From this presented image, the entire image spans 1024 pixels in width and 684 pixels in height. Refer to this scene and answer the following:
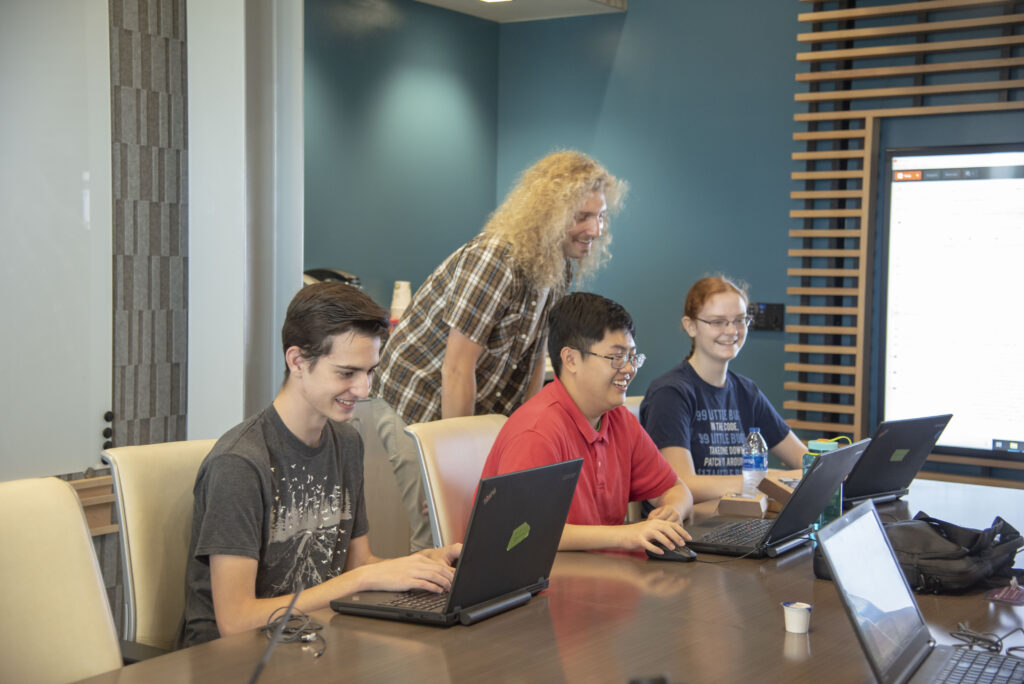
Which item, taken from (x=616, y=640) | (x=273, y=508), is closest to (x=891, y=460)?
(x=616, y=640)

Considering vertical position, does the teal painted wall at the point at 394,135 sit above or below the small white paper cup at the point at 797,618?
above

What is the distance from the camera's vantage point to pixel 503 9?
5.45 metres

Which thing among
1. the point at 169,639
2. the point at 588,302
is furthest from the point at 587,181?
the point at 169,639

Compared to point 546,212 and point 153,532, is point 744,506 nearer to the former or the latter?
point 546,212

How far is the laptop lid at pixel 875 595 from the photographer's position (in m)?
1.44

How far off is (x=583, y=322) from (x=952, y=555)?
933 mm

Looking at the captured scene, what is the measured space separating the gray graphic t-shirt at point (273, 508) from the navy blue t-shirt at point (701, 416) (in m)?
1.12

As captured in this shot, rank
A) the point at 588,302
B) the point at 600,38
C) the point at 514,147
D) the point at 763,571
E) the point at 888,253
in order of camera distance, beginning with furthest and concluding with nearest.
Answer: the point at 514,147, the point at 600,38, the point at 888,253, the point at 588,302, the point at 763,571

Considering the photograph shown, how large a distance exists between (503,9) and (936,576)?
13.8 feet

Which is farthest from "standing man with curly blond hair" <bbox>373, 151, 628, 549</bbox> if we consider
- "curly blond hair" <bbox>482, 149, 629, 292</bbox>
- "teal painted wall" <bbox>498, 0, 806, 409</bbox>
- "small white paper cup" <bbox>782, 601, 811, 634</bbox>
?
"teal painted wall" <bbox>498, 0, 806, 409</bbox>

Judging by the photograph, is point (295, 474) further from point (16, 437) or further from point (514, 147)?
point (514, 147)

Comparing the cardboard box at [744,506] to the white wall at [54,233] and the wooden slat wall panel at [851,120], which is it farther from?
the wooden slat wall panel at [851,120]

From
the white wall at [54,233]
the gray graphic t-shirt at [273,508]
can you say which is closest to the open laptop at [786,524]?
the gray graphic t-shirt at [273,508]

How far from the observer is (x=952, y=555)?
2.01 meters
